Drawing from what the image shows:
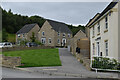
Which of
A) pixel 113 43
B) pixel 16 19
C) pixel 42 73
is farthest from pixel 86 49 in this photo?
pixel 16 19

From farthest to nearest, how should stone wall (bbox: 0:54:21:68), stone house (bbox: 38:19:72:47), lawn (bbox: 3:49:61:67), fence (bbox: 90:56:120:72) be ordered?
stone house (bbox: 38:19:72:47) < lawn (bbox: 3:49:61:67) < stone wall (bbox: 0:54:21:68) < fence (bbox: 90:56:120:72)

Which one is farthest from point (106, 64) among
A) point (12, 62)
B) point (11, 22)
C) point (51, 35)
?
point (11, 22)

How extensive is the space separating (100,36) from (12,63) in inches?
386

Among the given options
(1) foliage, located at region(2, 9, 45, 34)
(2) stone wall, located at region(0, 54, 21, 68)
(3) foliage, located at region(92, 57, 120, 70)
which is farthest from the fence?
(1) foliage, located at region(2, 9, 45, 34)

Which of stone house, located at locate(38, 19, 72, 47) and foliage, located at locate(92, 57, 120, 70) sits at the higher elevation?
stone house, located at locate(38, 19, 72, 47)

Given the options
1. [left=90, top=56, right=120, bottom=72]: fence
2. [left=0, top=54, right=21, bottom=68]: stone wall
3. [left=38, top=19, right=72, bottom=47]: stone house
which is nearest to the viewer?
[left=90, top=56, right=120, bottom=72]: fence

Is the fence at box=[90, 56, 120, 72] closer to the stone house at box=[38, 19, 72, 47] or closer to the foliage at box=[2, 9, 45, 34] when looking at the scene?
the stone house at box=[38, 19, 72, 47]

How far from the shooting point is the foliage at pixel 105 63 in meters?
11.2

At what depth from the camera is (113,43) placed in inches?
513

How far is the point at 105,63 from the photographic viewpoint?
11289mm

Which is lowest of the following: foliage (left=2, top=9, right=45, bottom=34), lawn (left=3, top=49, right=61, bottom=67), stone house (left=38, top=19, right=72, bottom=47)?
lawn (left=3, top=49, right=61, bottom=67)

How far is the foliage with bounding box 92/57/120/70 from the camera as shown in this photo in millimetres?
11203

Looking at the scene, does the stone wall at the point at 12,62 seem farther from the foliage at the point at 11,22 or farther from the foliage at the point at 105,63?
the foliage at the point at 11,22

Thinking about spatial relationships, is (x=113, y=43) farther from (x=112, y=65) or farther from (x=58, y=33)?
(x=58, y=33)
